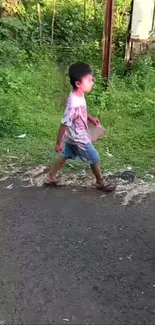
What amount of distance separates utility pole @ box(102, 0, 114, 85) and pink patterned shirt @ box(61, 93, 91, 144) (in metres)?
2.55

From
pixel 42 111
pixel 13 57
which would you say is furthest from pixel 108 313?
pixel 13 57

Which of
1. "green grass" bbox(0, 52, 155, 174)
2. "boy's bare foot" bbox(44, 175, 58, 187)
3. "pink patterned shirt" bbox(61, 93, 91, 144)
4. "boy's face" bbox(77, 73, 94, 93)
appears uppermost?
"boy's face" bbox(77, 73, 94, 93)

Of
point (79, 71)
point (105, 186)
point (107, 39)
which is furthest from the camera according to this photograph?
point (107, 39)

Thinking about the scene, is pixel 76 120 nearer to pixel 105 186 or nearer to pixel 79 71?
pixel 79 71

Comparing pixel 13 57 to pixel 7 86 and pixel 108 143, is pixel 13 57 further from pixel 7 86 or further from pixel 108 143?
pixel 108 143

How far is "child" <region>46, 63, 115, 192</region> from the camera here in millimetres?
3959

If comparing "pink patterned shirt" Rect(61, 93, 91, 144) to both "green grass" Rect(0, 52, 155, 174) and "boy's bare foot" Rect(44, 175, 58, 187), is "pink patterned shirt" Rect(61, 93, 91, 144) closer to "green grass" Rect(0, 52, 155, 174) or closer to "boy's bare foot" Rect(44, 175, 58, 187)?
"boy's bare foot" Rect(44, 175, 58, 187)

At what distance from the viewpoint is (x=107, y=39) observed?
647 centimetres

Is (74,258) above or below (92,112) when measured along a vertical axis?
below

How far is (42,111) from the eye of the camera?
6.20 m

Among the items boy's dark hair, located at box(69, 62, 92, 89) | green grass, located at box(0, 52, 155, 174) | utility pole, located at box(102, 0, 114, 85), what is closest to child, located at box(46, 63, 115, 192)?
boy's dark hair, located at box(69, 62, 92, 89)

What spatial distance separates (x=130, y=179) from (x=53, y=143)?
1.19 metres

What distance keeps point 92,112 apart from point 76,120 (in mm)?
2087

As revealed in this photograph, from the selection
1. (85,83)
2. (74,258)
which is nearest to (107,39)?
(85,83)
